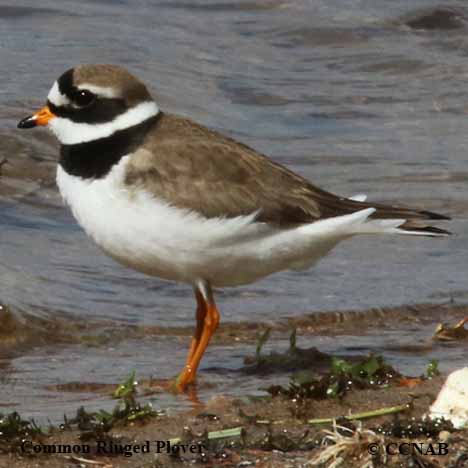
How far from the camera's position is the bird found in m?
6.61

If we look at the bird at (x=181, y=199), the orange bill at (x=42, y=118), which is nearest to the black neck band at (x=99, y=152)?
the bird at (x=181, y=199)

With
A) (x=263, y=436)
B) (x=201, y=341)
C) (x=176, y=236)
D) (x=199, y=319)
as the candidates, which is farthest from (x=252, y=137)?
(x=263, y=436)

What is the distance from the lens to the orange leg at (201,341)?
686 cm

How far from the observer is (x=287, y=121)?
12.3 metres

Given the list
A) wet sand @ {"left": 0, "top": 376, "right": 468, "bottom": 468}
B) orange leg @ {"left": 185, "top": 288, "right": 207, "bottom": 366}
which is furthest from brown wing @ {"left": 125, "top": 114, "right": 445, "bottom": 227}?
wet sand @ {"left": 0, "top": 376, "right": 468, "bottom": 468}

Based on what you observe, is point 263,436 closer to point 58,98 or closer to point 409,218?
point 409,218

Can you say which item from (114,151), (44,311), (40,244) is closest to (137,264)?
(114,151)

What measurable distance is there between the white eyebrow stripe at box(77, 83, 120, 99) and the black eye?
0.06ft

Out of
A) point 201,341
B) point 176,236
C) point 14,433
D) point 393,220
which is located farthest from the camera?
point 201,341

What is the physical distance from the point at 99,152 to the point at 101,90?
0.35m

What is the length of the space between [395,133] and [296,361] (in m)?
5.36

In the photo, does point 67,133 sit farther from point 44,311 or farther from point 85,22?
point 85,22

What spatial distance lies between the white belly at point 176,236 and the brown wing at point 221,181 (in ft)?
0.18

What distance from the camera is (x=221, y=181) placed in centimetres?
685
